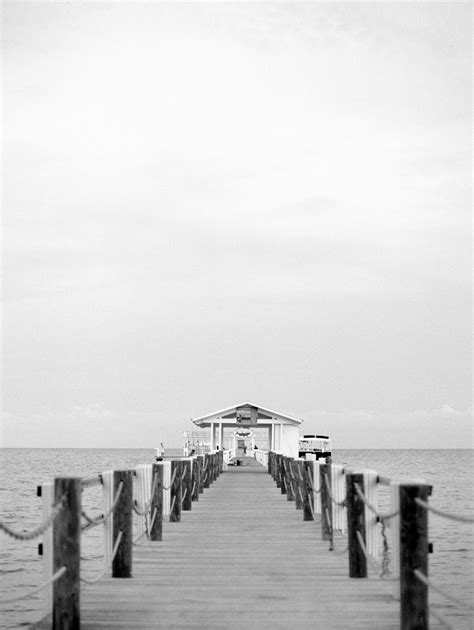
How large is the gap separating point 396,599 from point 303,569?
85.3 inches

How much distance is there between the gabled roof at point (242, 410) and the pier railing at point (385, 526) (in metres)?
26.7

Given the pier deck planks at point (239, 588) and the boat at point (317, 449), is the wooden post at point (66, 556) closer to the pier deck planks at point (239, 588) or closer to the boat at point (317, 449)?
the pier deck planks at point (239, 588)

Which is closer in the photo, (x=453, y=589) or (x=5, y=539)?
(x=453, y=589)

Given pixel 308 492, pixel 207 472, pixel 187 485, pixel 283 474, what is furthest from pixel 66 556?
pixel 207 472

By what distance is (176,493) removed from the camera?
616 inches

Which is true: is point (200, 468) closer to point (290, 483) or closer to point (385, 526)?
point (290, 483)

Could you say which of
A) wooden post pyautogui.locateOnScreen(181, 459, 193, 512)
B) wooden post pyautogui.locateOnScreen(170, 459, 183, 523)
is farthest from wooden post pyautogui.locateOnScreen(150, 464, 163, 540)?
wooden post pyautogui.locateOnScreen(181, 459, 193, 512)

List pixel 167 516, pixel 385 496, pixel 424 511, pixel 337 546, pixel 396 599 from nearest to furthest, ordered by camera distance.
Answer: pixel 424 511 < pixel 396 599 < pixel 337 546 < pixel 167 516 < pixel 385 496

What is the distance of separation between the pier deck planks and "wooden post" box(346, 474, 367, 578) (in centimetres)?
21

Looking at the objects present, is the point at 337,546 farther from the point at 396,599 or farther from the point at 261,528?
the point at 396,599

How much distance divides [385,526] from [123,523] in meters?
3.17

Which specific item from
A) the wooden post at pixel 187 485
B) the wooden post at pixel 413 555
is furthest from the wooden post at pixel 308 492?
the wooden post at pixel 413 555

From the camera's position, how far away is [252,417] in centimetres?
4294

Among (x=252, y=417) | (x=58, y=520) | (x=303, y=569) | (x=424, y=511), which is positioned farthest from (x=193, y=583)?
(x=252, y=417)
